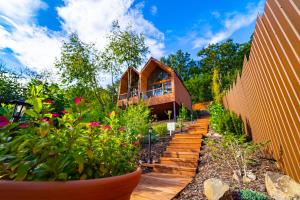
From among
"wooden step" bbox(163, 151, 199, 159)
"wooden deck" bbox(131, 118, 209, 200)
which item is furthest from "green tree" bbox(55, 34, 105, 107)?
"wooden step" bbox(163, 151, 199, 159)

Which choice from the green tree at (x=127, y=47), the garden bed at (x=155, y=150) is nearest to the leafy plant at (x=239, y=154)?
the garden bed at (x=155, y=150)

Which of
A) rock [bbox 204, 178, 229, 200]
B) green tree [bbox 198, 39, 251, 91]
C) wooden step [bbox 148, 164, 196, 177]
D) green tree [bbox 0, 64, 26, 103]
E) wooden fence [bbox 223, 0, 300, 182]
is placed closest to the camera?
wooden fence [bbox 223, 0, 300, 182]

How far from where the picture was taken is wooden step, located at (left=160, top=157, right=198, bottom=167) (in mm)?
4980

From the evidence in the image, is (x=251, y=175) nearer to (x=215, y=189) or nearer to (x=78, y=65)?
(x=215, y=189)

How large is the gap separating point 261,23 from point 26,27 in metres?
7.79

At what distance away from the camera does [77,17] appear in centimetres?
632

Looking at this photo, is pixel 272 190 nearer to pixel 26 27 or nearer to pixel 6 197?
pixel 6 197

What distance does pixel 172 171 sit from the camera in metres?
5.16

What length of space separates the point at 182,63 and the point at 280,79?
33619 mm

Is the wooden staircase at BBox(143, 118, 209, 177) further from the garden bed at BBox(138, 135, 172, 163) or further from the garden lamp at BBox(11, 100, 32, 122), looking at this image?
the garden lamp at BBox(11, 100, 32, 122)

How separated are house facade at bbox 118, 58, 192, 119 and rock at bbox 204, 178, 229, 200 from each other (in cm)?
1115

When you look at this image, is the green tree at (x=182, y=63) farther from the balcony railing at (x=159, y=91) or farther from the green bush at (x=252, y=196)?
the green bush at (x=252, y=196)

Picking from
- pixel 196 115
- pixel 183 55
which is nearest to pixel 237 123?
pixel 196 115

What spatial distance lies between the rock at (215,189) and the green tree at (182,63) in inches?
1231
